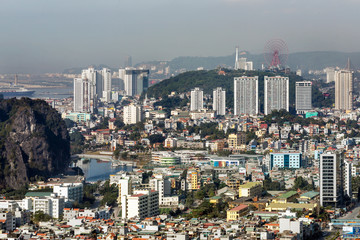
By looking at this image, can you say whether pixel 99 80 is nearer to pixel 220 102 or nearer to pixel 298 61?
pixel 220 102

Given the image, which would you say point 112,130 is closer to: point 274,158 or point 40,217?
point 274,158

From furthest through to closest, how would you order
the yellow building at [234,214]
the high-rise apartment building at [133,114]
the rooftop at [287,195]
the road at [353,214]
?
the high-rise apartment building at [133,114]
the rooftop at [287,195]
the road at [353,214]
the yellow building at [234,214]

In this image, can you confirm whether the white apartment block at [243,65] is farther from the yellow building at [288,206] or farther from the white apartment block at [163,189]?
the yellow building at [288,206]

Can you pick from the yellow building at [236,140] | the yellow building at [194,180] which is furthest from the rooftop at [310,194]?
the yellow building at [236,140]

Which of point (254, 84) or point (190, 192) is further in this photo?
point (254, 84)

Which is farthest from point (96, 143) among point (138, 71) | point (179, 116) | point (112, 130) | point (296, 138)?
point (138, 71)

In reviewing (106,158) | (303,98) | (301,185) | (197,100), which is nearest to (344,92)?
Result: (303,98)
